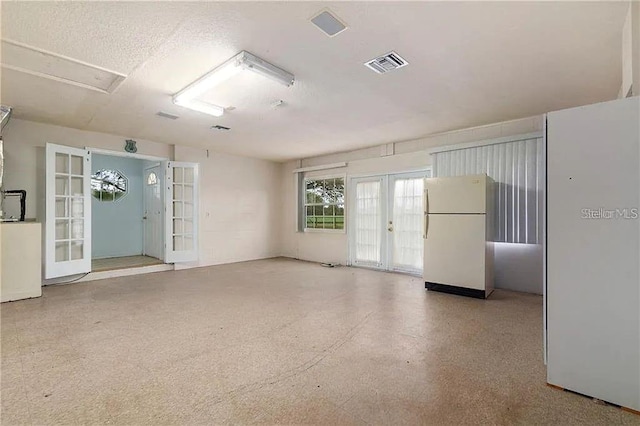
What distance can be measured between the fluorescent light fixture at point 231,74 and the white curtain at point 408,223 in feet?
11.2

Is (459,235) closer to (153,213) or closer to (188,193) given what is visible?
(188,193)

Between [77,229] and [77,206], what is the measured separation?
1.28ft

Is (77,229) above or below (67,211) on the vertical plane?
below

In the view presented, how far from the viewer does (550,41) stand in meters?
2.39

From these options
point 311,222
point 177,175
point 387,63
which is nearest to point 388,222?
point 311,222

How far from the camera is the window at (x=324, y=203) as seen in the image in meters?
6.93

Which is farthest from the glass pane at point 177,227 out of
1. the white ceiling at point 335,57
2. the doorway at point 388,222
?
the doorway at point 388,222

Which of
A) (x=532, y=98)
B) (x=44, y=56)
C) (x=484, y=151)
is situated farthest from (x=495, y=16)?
(x=44, y=56)

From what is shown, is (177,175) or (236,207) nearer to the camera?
(177,175)

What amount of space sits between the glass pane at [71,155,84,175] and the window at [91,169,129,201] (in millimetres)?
2528

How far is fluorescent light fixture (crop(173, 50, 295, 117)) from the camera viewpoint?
263cm

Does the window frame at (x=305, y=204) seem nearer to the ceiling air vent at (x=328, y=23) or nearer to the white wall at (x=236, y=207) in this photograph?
the white wall at (x=236, y=207)

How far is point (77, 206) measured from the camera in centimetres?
500

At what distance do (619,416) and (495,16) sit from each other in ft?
8.61
